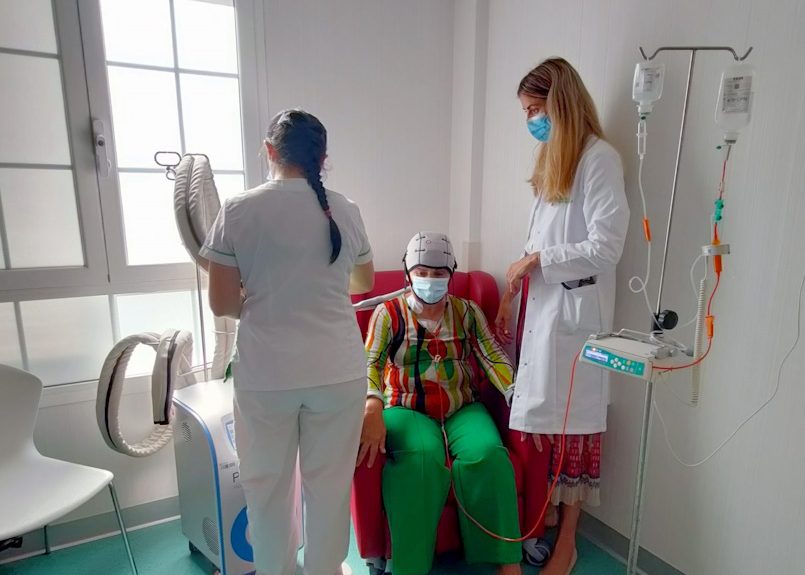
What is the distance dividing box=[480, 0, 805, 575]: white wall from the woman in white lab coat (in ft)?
0.53

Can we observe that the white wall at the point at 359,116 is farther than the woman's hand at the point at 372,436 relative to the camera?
Yes

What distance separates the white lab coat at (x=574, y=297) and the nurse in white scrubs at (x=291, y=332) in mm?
583

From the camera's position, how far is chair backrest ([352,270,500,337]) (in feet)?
6.58

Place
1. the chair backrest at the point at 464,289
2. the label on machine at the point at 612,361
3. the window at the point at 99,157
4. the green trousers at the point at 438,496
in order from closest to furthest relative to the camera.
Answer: the label on machine at the point at 612,361 < the green trousers at the point at 438,496 < the window at the point at 99,157 < the chair backrest at the point at 464,289

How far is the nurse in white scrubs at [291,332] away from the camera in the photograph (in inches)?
47.2

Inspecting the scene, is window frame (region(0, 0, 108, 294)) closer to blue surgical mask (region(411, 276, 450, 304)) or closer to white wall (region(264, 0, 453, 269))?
white wall (region(264, 0, 453, 269))

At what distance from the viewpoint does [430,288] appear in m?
1.72

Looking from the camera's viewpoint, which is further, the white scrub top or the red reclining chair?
the red reclining chair

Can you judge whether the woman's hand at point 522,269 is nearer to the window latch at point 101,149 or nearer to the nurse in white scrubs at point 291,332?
the nurse in white scrubs at point 291,332

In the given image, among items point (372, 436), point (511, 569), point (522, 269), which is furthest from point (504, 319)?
point (511, 569)

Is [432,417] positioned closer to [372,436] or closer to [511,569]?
[372,436]


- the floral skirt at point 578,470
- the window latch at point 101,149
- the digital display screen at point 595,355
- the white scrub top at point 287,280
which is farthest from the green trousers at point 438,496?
the window latch at point 101,149

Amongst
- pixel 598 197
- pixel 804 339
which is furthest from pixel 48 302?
pixel 804 339

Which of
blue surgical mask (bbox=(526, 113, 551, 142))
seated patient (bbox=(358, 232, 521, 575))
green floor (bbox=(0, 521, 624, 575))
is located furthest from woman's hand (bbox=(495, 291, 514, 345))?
green floor (bbox=(0, 521, 624, 575))
